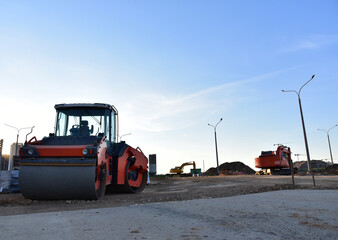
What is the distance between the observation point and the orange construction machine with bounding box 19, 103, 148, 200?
641 centimetres

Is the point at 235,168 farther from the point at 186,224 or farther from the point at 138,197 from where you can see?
the point at 186,224

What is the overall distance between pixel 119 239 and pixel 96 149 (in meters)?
3.77

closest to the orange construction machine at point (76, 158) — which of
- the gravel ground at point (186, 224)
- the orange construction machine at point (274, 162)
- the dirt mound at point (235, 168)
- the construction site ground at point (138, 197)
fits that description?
the construction site ground at point (138, 197)

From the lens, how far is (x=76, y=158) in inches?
259

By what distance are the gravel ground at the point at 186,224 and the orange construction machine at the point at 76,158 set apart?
1.77 m

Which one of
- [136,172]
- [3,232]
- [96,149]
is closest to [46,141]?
[96,149]

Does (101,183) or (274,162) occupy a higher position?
(274,162)

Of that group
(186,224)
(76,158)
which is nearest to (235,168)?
(76,158)

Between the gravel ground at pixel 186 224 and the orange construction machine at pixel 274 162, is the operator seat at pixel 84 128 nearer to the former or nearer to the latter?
the gravel ground at pixel 186 224

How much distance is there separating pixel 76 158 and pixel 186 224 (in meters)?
3.73

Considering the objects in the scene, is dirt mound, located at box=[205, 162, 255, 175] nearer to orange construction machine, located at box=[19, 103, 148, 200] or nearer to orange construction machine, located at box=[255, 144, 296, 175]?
orange construction machine, located at box=[255, 144, 296, 175]

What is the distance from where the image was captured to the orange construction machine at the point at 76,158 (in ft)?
21.0

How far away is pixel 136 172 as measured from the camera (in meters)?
10.7

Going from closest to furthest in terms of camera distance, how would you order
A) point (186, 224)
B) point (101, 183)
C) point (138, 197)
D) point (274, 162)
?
1. point (186, 224)
2. point (101, 183)
3. point (138, 197)
4. point (274, 162)
